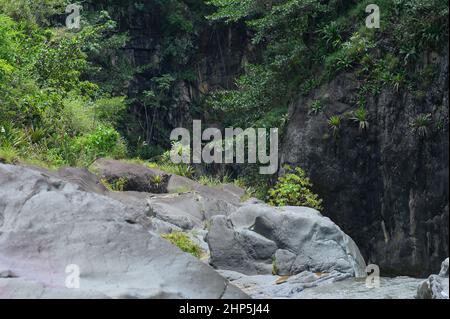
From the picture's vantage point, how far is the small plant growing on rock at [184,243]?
12875mm

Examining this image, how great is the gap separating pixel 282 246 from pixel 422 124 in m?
8.91

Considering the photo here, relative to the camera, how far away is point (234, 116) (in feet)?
91.0

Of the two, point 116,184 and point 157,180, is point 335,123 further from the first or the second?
point 116,184

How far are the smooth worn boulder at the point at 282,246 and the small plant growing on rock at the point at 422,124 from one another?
25.3ft

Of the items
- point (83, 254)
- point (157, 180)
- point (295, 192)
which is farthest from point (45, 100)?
point (83, 254)

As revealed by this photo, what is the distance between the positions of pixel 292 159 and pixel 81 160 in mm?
7539

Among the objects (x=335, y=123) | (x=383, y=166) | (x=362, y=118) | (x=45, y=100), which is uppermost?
(x=45, y=100)

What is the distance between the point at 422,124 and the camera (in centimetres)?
1947

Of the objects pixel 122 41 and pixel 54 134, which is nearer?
pixel 54 134

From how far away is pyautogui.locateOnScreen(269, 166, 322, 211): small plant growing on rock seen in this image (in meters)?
20.4

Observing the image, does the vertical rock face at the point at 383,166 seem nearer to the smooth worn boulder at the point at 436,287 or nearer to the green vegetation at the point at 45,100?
the green vegetation at the point at 45,100

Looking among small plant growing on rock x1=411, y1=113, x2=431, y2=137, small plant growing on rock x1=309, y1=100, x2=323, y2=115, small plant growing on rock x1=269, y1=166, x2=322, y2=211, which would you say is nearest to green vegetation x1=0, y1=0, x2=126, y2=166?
small plant growing on rock x1=269, y1=166, x2=322, y2=211
